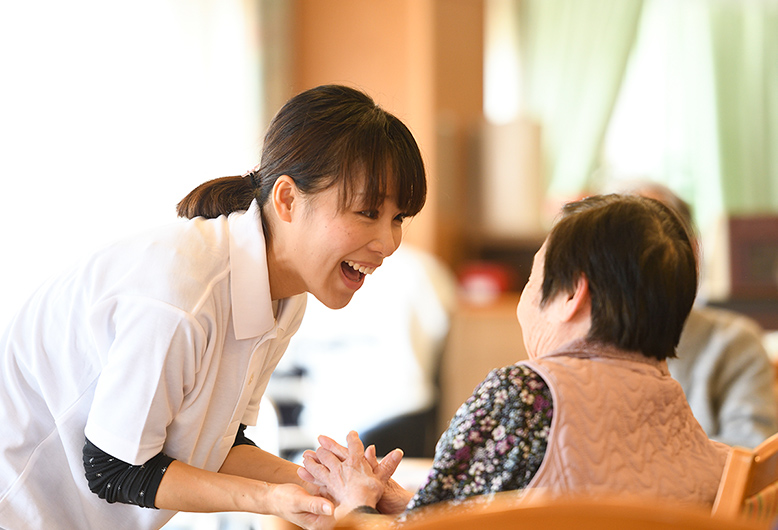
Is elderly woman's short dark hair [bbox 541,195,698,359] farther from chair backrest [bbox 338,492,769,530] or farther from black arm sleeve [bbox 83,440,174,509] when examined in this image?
black arm sleeve [bbox 83,440,174,509]

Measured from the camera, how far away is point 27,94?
3078 mm

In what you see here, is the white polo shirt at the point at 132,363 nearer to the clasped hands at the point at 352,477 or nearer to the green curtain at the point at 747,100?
the clasped hands at the point at 352,477

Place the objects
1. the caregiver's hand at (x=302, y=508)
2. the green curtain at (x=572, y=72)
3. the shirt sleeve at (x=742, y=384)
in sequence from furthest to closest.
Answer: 1. the green curtain at (x=572, y=72)
2. the shirt sleeve at (x=742, y=384)
3. the caregiver's hand at (x=302, y=508)

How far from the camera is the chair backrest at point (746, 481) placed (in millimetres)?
914

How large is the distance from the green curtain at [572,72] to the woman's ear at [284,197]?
392cm

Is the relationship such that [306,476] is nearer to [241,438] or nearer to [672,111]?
[241,438]

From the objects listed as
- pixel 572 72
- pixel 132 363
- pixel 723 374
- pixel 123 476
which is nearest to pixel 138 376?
pixel 132 363

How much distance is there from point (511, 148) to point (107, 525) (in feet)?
11.9

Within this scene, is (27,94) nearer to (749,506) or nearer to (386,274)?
(386,274)

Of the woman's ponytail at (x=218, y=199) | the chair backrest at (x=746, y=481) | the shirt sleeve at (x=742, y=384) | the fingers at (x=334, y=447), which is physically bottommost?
the shirt sleeve at (x=742, y=384)

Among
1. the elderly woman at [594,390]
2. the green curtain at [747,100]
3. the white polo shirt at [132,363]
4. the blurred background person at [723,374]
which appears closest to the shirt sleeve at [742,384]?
the blurred background person at [723,374]

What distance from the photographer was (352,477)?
114 cm

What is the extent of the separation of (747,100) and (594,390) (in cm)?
491

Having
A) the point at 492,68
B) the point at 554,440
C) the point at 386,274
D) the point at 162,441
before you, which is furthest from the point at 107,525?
the point at 492,68
